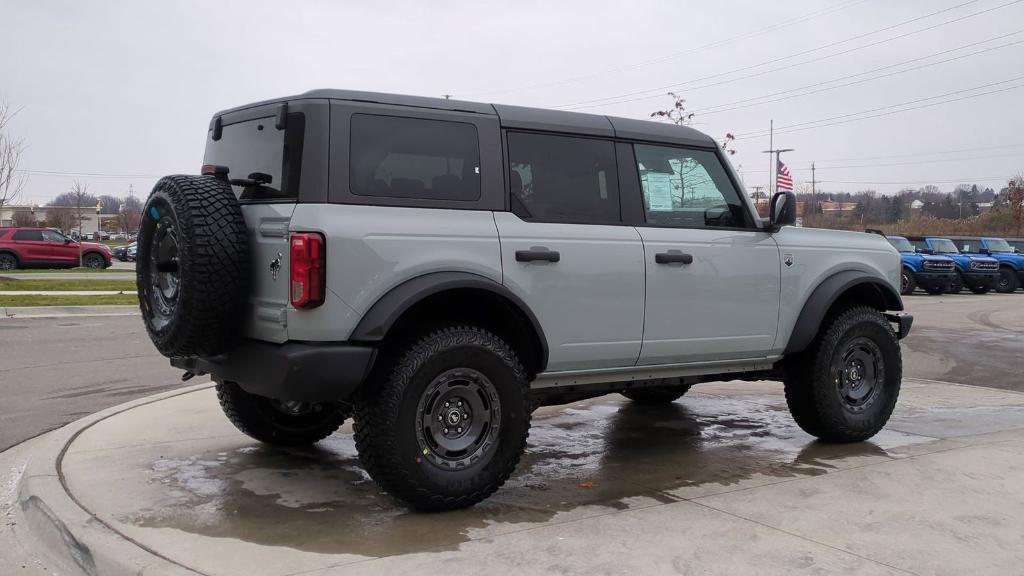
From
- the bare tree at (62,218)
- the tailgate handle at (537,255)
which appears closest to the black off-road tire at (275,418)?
the tailgate handle at (537,255)

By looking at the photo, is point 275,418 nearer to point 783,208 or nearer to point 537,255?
point 537,255

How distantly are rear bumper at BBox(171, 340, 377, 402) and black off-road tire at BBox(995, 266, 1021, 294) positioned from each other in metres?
30.6

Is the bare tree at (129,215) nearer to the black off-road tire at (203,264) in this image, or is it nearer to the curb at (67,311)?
the curb at (67,311)

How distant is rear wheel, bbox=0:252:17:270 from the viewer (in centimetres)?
3148

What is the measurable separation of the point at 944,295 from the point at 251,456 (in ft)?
89.4

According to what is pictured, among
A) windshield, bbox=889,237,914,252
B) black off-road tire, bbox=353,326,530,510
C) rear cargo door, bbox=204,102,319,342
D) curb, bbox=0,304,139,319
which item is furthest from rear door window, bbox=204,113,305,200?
windshield, bbox=889,237,914,252

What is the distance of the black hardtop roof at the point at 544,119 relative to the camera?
15.2ft

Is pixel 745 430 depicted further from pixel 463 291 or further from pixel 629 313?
pixel 463 291

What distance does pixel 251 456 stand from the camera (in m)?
5.79

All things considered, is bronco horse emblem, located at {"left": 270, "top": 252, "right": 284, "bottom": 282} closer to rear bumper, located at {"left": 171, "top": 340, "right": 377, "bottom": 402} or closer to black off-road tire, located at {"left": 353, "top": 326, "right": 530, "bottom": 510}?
rear bumper, located at {"left": 171, "top": 340, "right": 377, "bottom": 402}

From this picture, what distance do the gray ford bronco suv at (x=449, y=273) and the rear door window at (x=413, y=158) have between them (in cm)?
1

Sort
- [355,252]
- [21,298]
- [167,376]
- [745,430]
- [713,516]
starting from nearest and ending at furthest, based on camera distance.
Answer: [355,252], [713,516], [745,430], [167,376], [21,298]

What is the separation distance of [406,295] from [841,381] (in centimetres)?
347

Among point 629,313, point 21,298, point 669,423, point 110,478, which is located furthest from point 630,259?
point 21,298
